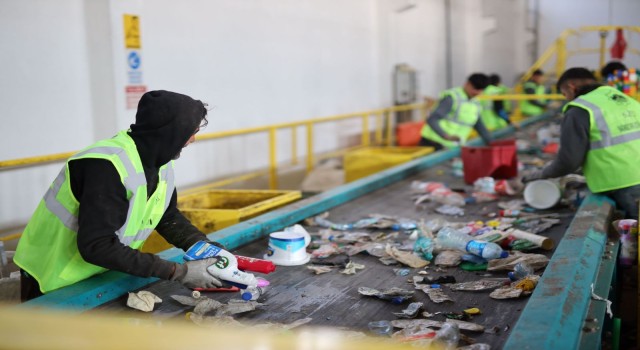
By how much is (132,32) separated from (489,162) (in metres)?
3.65

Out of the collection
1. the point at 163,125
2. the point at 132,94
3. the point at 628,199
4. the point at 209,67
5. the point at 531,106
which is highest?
the point at 209,67

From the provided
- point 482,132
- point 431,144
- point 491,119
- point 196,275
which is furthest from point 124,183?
point 491,119

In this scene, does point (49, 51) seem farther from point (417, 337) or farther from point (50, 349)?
point (50, 349)

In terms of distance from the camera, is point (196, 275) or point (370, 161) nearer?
point (196, 275)

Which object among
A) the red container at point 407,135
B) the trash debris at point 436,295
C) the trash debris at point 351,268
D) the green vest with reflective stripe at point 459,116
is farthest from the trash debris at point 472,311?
the red container at point 407,135

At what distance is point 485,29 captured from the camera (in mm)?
17281

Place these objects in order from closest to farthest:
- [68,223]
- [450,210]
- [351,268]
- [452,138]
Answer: [68,223], [351,268], [450,210], [452,138]

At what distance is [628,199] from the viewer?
410cm

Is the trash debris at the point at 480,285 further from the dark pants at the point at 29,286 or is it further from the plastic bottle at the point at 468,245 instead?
the dark pants at the point at 29,286

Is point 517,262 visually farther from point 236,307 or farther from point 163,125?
point 163,125

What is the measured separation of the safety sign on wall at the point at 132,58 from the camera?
627 cm

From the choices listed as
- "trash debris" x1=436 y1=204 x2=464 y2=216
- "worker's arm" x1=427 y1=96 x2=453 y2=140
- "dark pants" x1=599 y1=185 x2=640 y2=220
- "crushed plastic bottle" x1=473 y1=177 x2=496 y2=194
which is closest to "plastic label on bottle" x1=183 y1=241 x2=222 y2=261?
"trash debris" x1=436 y1=204 x2=464 y2=216

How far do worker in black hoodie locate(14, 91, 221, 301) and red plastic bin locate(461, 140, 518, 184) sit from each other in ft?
11.3

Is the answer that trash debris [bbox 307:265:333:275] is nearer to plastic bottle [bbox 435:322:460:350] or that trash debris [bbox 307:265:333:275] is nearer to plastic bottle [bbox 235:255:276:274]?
plastic bottle [bbox 235:255:276:274]
